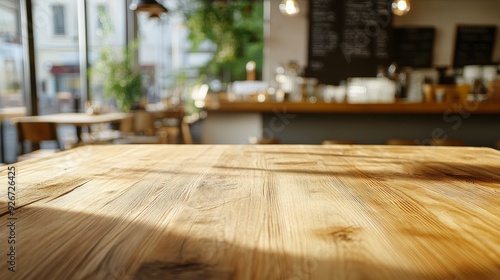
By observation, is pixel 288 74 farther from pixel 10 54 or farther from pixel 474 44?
pixel 10 54

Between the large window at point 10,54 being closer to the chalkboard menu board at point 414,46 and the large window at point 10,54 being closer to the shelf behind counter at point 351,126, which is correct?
the shelf behind counter at point 351,126

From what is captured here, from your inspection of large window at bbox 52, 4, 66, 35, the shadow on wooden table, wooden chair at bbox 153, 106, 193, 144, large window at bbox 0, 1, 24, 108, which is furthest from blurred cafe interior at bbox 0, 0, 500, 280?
wooden chair at bbox 153, 106, 193, 144

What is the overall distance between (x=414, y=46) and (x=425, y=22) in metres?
0.36

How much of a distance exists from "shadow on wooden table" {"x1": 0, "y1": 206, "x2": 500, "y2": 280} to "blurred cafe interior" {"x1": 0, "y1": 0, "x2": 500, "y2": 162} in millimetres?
2921

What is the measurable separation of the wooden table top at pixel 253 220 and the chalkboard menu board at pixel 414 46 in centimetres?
503

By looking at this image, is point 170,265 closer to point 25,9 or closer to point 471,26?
point 25,9

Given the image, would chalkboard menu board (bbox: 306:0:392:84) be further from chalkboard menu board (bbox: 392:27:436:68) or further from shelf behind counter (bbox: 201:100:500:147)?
shelf behind counter (bbox: 201:100:500:147)

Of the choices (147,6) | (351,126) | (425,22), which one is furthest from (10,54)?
(425,22)

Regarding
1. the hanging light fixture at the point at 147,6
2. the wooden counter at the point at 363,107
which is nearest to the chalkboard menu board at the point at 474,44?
the wooden counter at the point at 363,107

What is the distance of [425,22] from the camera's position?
5.78 metres

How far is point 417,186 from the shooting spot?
37.5 inches

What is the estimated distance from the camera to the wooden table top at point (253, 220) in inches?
20.5

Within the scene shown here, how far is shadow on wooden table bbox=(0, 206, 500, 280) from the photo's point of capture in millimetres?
498

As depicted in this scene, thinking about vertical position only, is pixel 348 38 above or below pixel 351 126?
above
